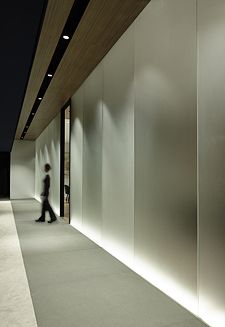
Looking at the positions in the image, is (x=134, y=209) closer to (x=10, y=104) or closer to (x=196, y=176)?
(x=196, y=176)

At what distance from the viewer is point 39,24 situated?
4504 mm

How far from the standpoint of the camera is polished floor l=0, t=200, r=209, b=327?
2794 mm

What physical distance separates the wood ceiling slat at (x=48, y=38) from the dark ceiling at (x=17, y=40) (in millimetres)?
125

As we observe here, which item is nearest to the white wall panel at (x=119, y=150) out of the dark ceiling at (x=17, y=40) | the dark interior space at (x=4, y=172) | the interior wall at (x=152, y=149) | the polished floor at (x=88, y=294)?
the interior wall at (x=152, y=149)

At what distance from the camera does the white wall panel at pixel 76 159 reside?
23.6 ft

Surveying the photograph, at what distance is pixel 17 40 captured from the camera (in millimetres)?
5199

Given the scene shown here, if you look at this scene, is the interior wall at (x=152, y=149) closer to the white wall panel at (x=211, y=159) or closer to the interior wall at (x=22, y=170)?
the white wall panel at (x=211, y=159)

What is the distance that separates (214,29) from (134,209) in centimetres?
255

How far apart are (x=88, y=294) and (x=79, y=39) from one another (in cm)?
384

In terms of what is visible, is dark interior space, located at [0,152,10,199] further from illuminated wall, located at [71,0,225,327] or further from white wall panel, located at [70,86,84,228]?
illuminated wall, located at [71,0,225,327]

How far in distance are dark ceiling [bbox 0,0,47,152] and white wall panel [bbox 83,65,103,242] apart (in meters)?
1.38

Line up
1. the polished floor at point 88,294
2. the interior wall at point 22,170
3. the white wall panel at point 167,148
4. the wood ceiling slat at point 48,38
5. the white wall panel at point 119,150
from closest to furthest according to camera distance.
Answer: the polished floor at point 88,294 → the white wall panel at point 167,148 → the wood ceiling slat at point 48,38 → the white wall panel at point 119,150 → the interior wall at point 22,170

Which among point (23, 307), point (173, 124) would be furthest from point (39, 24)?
point (23, 307)

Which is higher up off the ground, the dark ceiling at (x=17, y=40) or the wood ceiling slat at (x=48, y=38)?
the dark ceiling at (x=17, y=40)
